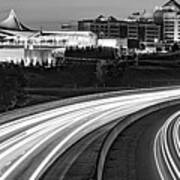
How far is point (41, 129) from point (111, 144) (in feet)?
22.4

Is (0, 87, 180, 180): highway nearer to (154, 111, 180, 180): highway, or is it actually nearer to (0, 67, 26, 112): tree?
(154, 111, 180, 180): highway

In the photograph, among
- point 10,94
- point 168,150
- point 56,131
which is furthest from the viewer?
point 10,94

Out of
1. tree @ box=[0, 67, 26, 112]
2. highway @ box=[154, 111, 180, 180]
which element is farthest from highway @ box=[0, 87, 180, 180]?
tree @ box=[0, 67, 26, 112]

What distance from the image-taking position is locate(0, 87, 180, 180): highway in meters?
31.5

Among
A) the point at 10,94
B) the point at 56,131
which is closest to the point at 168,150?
the point at 56,131

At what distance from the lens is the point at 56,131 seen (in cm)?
4481

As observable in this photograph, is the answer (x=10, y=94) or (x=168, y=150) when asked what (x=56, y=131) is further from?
(x=10, y=94)

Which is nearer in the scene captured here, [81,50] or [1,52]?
[1,52]

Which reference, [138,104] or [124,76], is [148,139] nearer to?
[138,104]

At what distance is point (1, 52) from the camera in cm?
16362

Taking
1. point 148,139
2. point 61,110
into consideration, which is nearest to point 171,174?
point 148,139

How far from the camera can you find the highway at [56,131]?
31.5 m

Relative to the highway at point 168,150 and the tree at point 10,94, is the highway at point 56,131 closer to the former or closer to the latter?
the highway at point 168,150

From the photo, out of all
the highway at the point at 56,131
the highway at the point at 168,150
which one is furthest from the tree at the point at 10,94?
the highway at the point at 168,150
